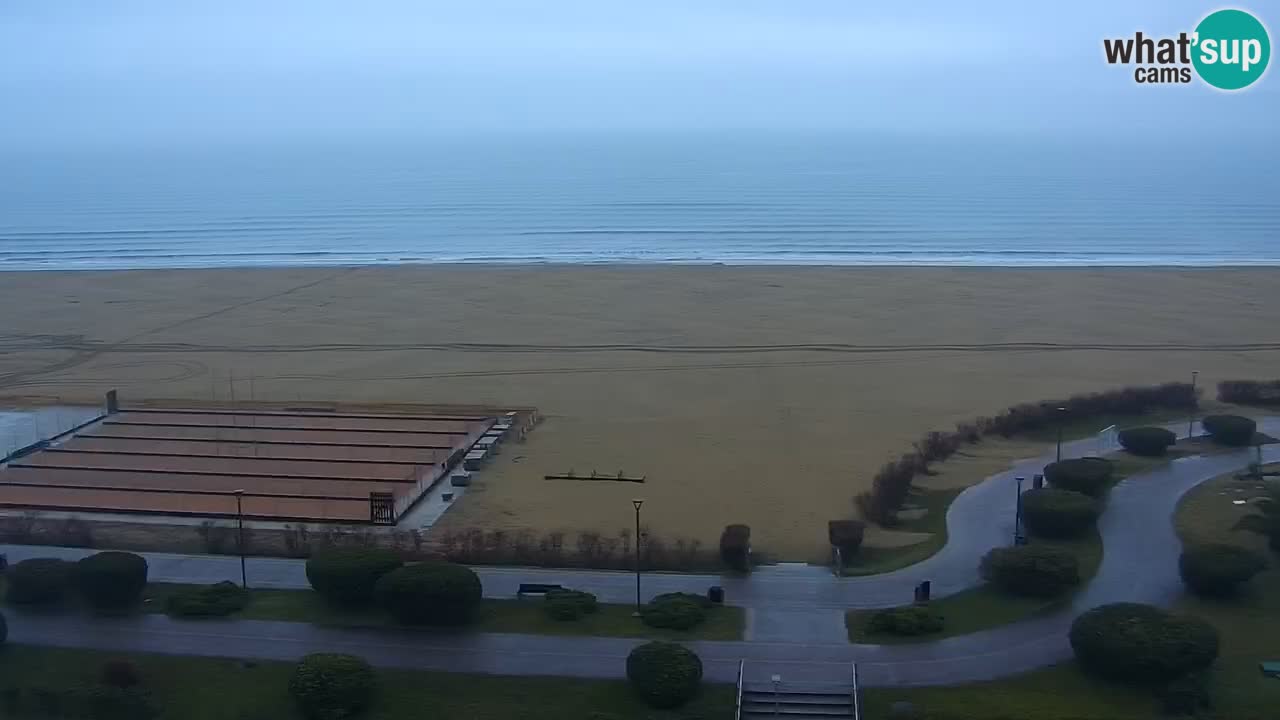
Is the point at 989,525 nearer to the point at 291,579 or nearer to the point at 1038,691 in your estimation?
the point at 1038,691

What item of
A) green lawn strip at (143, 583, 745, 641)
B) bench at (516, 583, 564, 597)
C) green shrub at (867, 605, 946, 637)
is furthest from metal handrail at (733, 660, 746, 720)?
bench at (516, 583, 564, 597)

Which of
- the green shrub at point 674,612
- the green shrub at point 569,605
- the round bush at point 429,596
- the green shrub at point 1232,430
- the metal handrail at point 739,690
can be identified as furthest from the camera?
the green shrub at point 1232,430

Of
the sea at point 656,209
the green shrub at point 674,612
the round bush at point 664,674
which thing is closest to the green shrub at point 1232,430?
the green shrub at point 674,612

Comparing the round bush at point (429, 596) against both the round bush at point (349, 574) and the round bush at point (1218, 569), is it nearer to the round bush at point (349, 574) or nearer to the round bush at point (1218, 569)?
the round bush at point (349, 574)

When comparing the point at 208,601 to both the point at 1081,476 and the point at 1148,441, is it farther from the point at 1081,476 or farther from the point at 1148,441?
the point at 1148,441

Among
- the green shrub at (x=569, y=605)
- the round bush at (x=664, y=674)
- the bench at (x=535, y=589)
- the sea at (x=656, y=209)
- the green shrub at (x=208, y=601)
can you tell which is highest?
the sea at (x=656, y=209)

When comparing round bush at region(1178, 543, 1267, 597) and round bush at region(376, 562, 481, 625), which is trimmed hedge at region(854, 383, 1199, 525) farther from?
round bush at region(376, 562, 481, 625)
